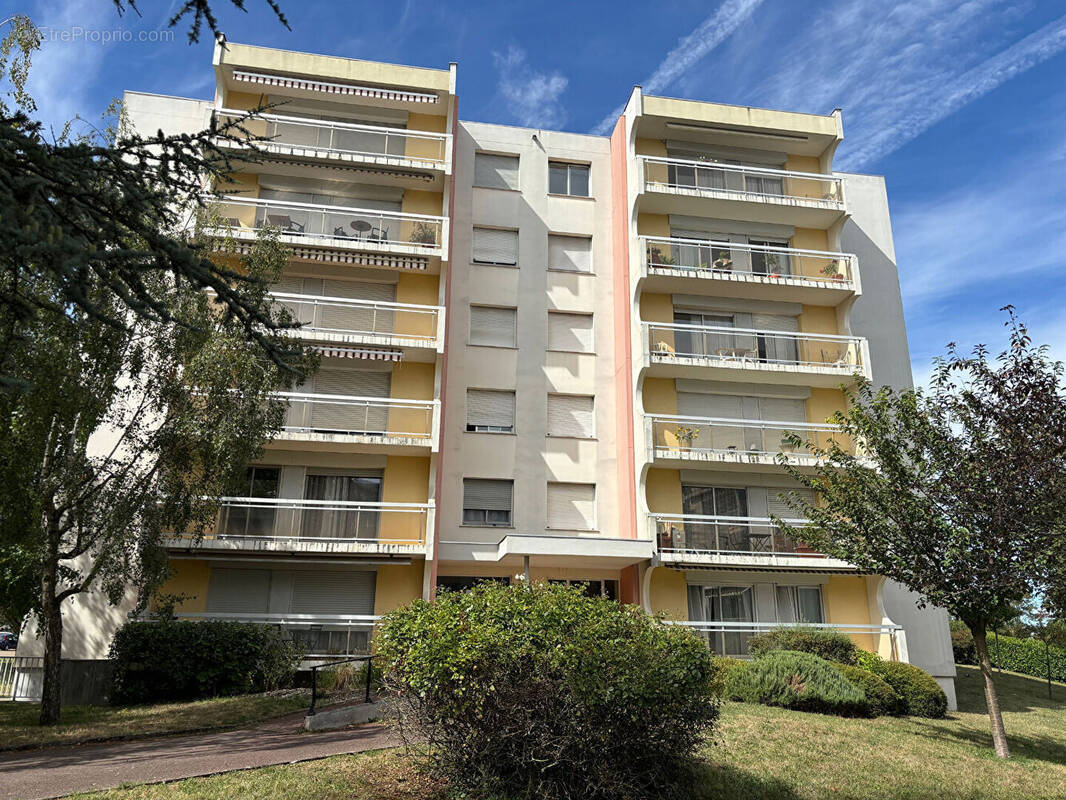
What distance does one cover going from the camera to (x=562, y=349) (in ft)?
79.8

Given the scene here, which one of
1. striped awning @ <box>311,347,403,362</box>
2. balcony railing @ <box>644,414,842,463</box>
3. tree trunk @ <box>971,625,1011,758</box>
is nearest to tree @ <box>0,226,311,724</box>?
striped awning @ <box>311,347,403,362</box>

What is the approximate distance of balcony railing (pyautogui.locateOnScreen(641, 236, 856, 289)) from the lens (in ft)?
77.1

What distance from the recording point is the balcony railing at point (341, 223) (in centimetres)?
2241

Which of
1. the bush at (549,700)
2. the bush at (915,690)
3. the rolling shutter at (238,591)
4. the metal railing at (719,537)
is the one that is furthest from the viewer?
the metal railing at (719,537)

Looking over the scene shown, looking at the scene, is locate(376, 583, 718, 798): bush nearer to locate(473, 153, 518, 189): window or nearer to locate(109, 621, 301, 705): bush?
locate(109, 621, 301, 705): bush

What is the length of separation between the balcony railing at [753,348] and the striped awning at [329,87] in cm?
1010

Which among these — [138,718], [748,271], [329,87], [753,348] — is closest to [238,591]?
[138,718]

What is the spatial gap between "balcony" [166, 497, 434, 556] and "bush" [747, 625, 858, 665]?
8644mm

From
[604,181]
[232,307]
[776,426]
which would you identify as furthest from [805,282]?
[232,307]

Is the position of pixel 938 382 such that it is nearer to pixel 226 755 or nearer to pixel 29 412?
pixel 226 755

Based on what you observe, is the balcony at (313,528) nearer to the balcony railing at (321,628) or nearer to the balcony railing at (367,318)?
the balcony railing at (321,628)

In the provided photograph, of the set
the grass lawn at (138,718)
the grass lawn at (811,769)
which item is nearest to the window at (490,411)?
the grass lawn at (138,718)

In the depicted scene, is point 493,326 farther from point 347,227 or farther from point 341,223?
point 341,223

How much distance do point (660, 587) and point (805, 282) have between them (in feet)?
33.8
